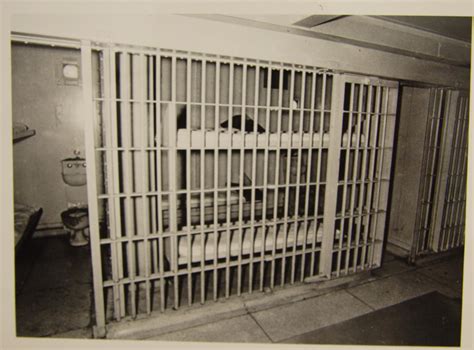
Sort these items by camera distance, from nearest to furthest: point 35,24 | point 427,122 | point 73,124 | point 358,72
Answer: point 35,24 < point 358,72 < point 427,122 < point 73,124

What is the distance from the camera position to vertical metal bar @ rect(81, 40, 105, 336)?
7.69 feet

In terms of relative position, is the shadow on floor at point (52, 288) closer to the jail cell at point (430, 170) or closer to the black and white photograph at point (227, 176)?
the black and white photograph at point (227, 176)

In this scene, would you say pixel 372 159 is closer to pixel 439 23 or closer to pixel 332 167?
pixel 332 167

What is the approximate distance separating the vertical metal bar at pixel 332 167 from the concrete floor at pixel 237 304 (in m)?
0.39

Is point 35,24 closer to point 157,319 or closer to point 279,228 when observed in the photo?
point 157,319

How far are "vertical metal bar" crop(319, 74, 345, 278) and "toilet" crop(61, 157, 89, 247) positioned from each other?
11.5 ft

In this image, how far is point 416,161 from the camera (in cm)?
457

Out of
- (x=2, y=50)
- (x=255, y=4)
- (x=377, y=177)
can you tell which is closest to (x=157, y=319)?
(x=2, y=50)

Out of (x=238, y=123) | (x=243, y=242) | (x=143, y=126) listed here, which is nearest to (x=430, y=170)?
(x=238, y=123)

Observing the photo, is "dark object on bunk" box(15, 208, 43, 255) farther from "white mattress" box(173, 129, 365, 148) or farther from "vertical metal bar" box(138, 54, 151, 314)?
"white mattress" box(173, 129, 365, 148)

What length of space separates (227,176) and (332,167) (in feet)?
4.20

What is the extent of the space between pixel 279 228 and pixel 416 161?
2.41 meters

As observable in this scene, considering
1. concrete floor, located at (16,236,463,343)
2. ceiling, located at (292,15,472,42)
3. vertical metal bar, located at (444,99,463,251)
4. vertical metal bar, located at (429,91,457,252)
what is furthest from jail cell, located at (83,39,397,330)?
vertical metal bar, located at (444,99,463,251)

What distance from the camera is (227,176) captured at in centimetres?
298
